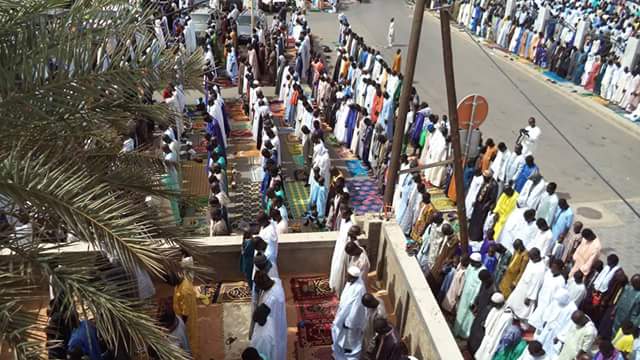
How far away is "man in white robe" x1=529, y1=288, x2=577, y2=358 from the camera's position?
6.48 m

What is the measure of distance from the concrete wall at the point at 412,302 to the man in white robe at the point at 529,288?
157cm

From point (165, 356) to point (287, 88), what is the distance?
10.3 m

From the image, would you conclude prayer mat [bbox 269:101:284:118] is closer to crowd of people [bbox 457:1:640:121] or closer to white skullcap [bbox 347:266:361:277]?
white skullcap [bbox 347:266:361:277]

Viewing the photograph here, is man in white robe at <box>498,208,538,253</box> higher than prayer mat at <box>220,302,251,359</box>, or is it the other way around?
man in white robe at <box>498,208,538,253</box>

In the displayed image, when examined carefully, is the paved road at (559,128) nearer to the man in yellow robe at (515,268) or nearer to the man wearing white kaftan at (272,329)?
the man in yellow robe at (515,268)

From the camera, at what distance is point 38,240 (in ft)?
12.3

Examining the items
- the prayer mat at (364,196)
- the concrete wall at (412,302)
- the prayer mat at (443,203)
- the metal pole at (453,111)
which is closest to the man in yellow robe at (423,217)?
the metal pole at (453,111)

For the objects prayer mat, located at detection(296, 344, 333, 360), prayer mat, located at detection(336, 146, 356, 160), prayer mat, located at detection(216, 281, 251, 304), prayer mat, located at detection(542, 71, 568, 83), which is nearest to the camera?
prayer mat, located at detection(296, 344, 333, 360)

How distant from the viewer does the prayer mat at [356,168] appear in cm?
1115

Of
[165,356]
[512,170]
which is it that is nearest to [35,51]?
[165,356]

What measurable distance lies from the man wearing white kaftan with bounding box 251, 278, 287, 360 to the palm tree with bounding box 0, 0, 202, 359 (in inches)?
46.4

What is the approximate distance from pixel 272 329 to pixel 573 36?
17045 mm

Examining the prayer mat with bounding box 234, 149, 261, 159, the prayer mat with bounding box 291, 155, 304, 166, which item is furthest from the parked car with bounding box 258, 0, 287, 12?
the prayer mat with bounding box 291, 155, 304, 166

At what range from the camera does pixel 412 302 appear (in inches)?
239
